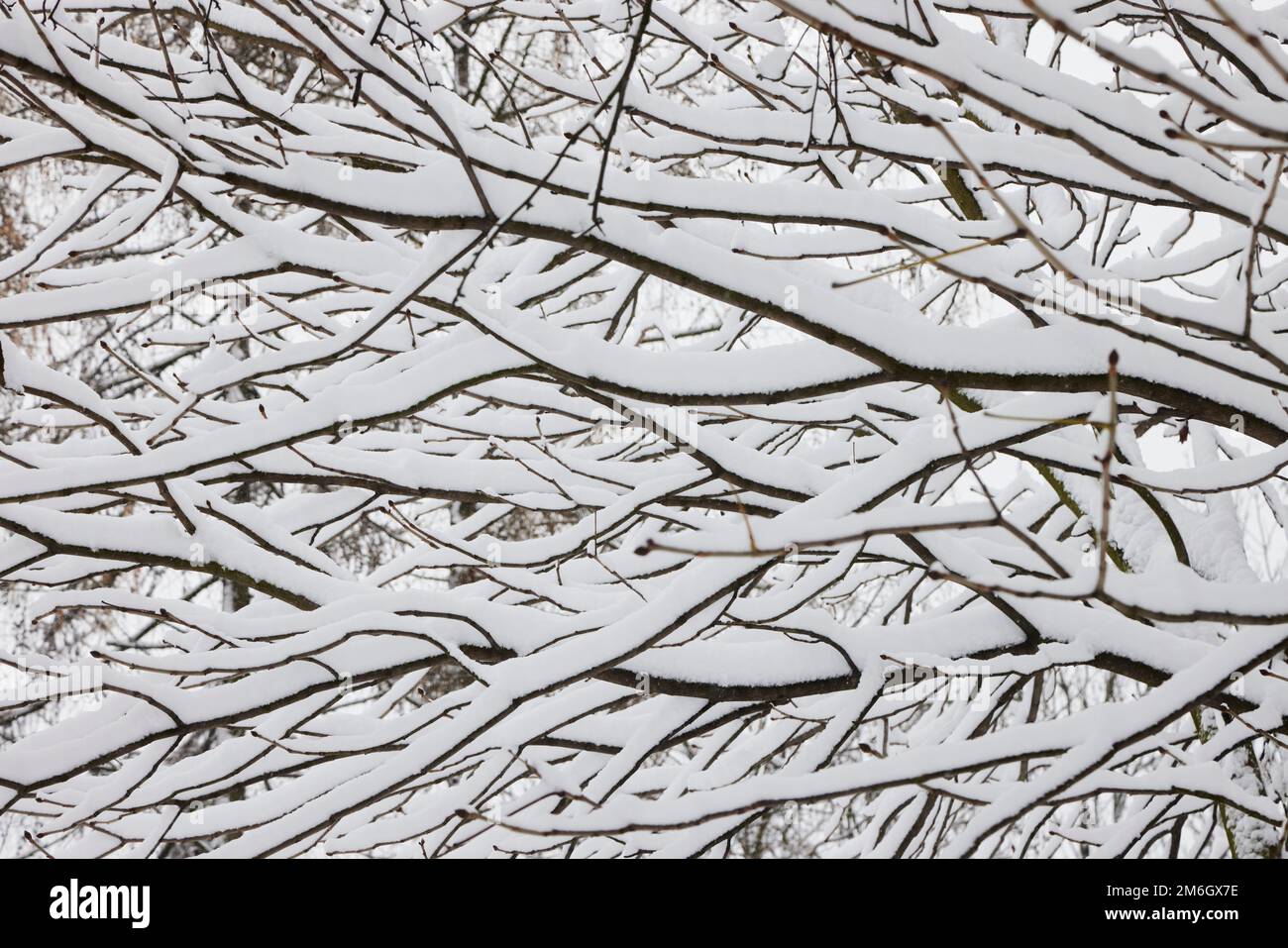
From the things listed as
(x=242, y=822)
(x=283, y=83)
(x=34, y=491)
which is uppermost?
(x=283, y=83)

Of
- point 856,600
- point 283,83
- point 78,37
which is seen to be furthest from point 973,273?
point 856,600

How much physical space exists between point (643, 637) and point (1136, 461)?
1788 mm

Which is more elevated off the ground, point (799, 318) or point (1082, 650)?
→ point (799, 318)

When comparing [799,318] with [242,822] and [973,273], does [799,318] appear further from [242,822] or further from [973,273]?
[242,822]

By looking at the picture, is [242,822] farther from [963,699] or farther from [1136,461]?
[1136,461]

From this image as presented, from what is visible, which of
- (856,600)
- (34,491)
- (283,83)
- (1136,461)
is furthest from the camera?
(856,600)

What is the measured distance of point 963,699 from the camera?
2.93m

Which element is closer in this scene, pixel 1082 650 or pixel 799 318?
pixel 799 318

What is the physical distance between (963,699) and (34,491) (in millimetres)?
2551

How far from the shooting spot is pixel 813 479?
6.48 feet

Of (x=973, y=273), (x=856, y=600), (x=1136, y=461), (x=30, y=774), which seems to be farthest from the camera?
(x=856, y=600)

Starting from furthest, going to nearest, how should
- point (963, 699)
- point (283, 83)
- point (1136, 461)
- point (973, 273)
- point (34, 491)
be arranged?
1. point (283, 83)
2. point (963, 699)
3. point (1136, 461)
4. point (34, 491)
5. point (973, 273)
